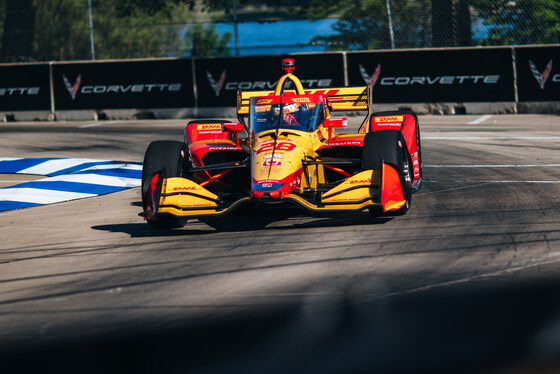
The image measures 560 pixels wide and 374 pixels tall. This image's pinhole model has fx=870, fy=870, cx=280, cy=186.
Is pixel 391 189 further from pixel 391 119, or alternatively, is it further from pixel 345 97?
pixel 345 97

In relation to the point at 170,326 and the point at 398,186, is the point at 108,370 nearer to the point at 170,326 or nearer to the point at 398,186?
the point at 170,326

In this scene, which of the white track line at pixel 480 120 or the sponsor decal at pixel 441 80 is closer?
the white track line at pixel 480 120

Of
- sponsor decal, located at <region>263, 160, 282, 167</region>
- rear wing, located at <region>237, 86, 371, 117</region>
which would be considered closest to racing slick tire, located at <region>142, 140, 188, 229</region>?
sponsor decal, located at <region>263, 160, 282, 167</region>

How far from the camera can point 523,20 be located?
21.2 meters

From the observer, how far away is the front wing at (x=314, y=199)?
8102mm

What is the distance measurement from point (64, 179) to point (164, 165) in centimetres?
352

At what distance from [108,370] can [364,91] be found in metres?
6.46

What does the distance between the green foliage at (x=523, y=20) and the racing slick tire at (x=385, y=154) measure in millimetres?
13500

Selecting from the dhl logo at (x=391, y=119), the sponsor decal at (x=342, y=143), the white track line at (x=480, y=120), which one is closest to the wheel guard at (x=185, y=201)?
the sponsor decal at (x=342, y=143)

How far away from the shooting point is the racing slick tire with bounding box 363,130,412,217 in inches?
328

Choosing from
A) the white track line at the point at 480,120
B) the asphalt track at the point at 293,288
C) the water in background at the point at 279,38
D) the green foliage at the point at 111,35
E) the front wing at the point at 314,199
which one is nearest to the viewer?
the asphalt track at the point at 293,288

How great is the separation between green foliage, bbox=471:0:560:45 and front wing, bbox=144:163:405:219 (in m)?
14.0

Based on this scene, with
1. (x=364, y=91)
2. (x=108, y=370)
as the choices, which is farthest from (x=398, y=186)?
(x=108, y=370)

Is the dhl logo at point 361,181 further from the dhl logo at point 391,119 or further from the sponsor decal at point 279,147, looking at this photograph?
the dhl logo at point 391,119
